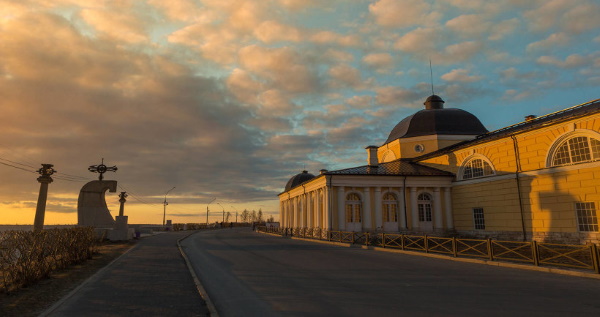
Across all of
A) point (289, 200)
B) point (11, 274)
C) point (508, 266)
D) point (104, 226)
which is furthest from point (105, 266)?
point (289, 200)

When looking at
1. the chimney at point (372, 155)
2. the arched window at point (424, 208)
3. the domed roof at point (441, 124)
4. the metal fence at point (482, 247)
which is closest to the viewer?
the metal fence at point (482, 247)

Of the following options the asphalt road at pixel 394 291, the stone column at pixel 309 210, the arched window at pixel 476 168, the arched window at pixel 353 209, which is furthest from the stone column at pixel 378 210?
the asphalt road at pixel 394 291

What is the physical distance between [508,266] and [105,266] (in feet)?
54.1

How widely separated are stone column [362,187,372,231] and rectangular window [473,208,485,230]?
8.68m

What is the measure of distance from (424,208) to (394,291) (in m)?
25.2

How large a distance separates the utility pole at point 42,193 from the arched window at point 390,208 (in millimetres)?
26919

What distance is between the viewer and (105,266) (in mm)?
14539

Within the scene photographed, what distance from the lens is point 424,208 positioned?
32594mm

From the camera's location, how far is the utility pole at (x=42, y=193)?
79.9 feet

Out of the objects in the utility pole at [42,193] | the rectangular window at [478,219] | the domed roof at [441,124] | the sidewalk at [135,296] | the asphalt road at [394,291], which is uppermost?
the domed roof at [441,124]

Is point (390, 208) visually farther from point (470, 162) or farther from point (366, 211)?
point (470, 162)

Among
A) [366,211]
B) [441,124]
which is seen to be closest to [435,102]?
[441,124]

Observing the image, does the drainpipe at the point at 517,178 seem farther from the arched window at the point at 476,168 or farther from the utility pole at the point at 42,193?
the utility pole at the point at 42,193

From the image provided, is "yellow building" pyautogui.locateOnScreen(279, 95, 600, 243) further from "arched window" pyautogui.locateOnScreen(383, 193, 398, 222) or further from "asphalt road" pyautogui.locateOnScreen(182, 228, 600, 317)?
"asphalt road" pyautogui.locateOnScreen(182, 228, 600, 317)
